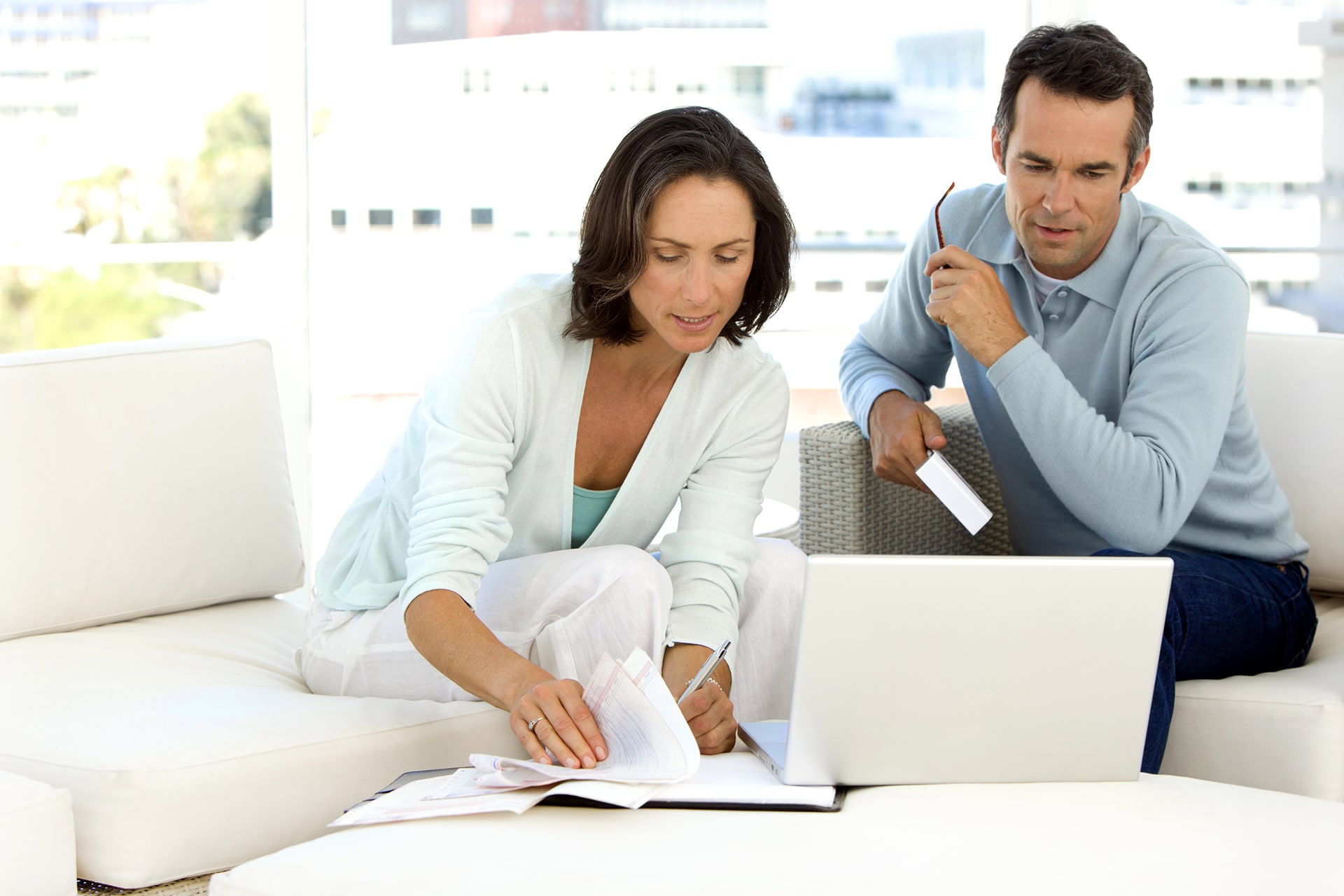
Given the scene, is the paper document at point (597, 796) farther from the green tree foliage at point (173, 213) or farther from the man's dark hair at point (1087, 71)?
the green tree foliage at point (173, 213)

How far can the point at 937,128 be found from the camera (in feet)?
12.5

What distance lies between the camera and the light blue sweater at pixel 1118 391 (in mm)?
1786

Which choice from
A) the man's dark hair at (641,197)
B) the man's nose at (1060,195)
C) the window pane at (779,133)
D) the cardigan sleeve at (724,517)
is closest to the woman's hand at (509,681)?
the cardigan sleeve at (724,517)

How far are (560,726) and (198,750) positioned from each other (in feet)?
1.54

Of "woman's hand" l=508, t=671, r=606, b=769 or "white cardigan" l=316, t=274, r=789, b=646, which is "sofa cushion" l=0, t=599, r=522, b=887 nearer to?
"white cardigan" l=316, t=274, r=789, b=646

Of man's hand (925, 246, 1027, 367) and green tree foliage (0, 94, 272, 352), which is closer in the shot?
man's hand (925, 246, 1027, 367)

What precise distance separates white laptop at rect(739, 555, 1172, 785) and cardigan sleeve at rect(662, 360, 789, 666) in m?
0.39

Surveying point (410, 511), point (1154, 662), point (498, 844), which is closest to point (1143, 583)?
point (1154, 662)

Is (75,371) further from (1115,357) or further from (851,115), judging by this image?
(851,115)

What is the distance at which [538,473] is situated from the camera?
1689mm

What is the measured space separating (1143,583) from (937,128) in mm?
2850

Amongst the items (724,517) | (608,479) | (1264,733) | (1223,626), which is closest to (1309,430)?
(1223,626)

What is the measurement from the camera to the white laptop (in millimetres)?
1161

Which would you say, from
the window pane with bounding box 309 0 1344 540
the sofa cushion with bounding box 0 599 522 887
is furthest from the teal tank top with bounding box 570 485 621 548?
the window pane with bounding box 309 0 1344 540
